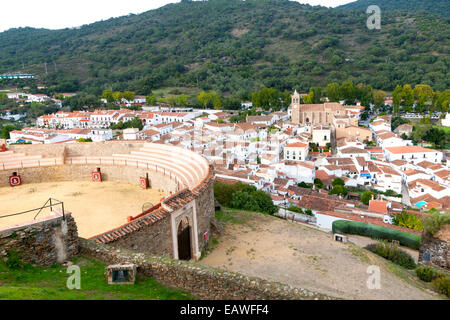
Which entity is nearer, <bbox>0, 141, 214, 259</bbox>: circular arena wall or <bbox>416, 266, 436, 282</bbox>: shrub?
<bbox>0, 141, 214, 259</bbox>: circular arena wall

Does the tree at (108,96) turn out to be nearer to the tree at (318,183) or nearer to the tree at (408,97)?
the tree at (318,183)

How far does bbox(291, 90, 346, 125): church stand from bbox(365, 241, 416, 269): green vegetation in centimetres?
4967

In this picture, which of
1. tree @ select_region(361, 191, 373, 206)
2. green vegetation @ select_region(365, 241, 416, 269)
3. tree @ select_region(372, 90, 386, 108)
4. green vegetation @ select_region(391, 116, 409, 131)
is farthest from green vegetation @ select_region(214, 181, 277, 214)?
tree @ select_region(372, 90, 386, 108)

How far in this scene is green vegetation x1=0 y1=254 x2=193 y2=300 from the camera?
5.27 m

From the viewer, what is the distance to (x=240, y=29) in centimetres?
14800

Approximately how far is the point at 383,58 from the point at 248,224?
97.8 m

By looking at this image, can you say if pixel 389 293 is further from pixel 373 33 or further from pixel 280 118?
pixel 373 33

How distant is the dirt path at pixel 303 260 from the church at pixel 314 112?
50.9 meters

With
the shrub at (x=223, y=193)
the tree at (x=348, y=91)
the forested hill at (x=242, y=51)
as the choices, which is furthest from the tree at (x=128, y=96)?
the shrub at (x=223, y=193)

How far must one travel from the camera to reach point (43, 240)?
6344mm

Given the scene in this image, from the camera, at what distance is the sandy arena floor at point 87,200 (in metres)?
11.9

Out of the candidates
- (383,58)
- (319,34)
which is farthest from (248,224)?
(319,34)

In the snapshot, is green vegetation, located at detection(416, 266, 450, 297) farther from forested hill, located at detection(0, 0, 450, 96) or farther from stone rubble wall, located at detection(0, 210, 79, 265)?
forested hill, located at detection(0, 0, 450, 96)

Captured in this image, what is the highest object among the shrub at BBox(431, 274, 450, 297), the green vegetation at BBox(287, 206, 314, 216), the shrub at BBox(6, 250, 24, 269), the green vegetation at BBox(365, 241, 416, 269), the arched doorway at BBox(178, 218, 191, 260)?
the shrub at BBox(6, 250, 24, 269)
